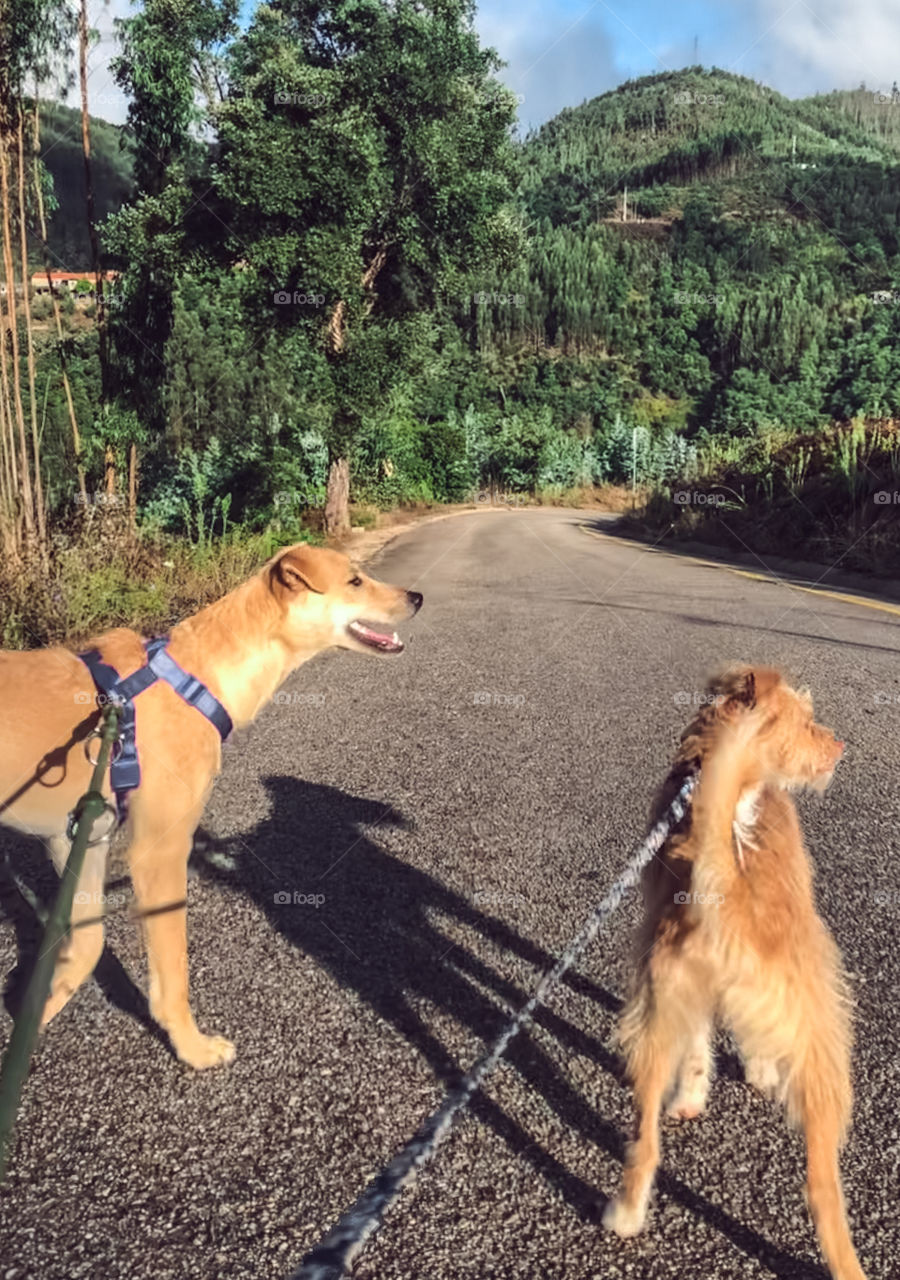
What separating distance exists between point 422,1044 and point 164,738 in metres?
1.25

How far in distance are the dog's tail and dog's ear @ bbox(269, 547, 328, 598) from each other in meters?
1.92

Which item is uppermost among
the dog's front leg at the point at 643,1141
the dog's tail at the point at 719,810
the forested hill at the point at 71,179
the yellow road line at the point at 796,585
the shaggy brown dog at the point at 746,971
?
the forested hill at the point at 71,179

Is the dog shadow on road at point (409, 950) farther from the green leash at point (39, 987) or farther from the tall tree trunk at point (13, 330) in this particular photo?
the tall tree trunk at point (13, 330)

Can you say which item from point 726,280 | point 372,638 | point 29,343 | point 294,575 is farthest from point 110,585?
point 726,280

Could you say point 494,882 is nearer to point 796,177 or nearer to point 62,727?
point 62,727

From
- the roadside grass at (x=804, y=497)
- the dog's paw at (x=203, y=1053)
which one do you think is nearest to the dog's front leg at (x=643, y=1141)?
the dog's paw at (x=203, y=1053)

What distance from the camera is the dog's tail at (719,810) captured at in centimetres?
188

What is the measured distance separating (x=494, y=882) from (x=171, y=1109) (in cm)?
160

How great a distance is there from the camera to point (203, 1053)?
103 inches

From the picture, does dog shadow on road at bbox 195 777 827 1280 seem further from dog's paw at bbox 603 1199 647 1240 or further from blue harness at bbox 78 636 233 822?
blue harness at bbox 78 636 233 822

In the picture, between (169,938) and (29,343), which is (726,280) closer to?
(29,343)

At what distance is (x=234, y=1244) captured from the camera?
1.95 m

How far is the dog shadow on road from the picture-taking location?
87.4 inches

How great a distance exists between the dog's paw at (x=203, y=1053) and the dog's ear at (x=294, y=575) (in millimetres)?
1578
